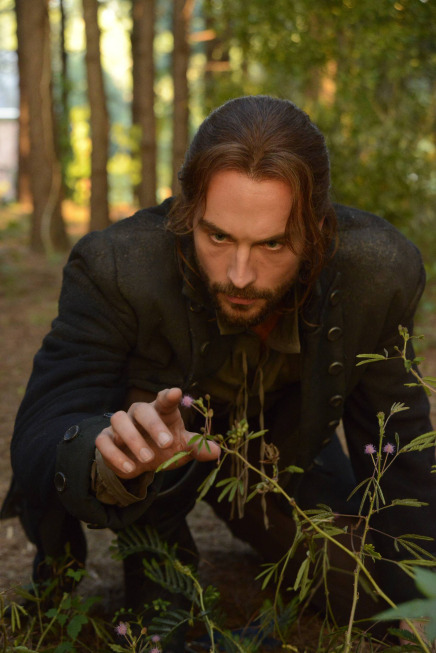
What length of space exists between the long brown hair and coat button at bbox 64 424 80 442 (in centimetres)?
68

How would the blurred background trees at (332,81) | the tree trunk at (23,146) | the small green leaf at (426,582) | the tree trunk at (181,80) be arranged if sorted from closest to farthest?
1. the small green leaf at (426,582)
2. the blurred background trees at (332,81)
3. the tree trunk at (181,80)
4. the tree trunk at (23,146)

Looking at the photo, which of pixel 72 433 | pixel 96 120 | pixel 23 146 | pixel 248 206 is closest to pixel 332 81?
pixel 96 120

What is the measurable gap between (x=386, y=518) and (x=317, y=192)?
1.00m

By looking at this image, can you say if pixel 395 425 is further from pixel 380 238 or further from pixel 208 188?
pixel 208 188

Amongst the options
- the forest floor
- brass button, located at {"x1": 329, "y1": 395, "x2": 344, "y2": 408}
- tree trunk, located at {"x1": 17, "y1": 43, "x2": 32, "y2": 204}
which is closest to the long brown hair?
brass button, located at {"x1": 329, "y1": 395, "x2": 344, "y2": 408}

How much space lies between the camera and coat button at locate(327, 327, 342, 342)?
238cm

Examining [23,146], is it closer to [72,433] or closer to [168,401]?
[72,433]

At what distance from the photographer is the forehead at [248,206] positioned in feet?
6.87

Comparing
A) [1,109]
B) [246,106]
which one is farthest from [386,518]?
[1,109]

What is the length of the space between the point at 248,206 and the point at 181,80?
27.2ft

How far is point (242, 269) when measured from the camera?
2.08 meters

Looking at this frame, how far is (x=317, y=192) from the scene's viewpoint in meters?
2.28

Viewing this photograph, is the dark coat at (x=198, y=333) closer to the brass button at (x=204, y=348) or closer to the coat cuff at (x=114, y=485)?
the brass button at (x=204, y=348)

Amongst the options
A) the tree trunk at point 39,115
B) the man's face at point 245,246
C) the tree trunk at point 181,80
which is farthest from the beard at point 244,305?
the tree trunk at point 39,115
